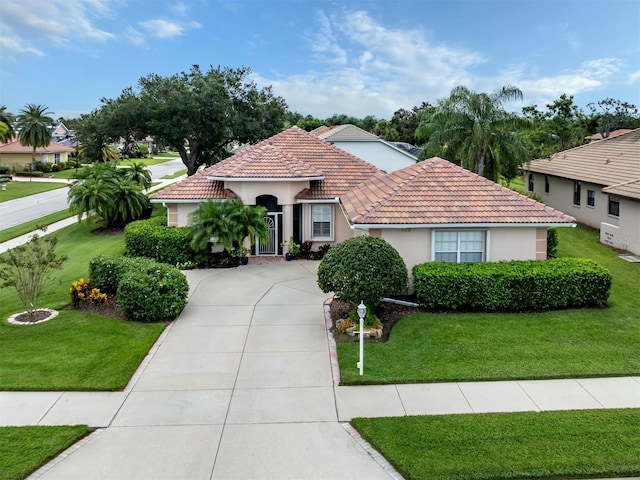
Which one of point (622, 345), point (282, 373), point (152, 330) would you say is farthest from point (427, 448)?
point (152, 330)

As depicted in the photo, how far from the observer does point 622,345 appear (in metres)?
11.6

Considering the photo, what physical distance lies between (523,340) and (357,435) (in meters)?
5.56

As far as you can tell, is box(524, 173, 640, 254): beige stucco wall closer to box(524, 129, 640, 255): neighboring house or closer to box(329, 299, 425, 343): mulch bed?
box(524, 129, 640, 255): neighboring house

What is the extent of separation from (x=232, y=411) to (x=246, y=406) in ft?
0.93

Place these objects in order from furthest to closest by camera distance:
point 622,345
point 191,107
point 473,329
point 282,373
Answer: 1. point 191,107
2. point 473,329
3. point 622,345
4. point 282,373

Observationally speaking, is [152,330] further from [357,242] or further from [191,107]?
[191,107]

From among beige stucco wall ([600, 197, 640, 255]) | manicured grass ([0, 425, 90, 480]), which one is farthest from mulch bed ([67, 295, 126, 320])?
beige stucco wall ([600, 197, 640, 255])

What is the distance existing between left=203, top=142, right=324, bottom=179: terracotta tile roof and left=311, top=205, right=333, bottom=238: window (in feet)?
4.48

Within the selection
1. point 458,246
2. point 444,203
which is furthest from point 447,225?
point 444,203

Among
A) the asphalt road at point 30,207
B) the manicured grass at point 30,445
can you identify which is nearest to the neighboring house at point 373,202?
the manicured grass at point 30,445

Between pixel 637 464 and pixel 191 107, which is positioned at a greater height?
pixel 191 107

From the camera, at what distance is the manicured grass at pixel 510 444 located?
7096mm

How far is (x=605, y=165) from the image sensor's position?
26.1 meters

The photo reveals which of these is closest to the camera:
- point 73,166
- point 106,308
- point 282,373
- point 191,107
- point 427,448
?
point 427,448
